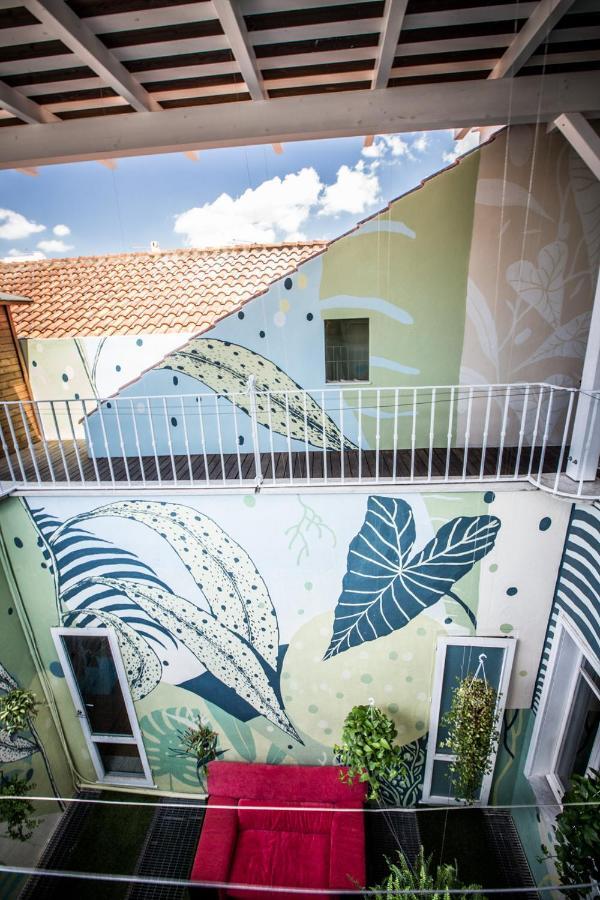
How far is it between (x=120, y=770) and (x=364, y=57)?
23.9ft

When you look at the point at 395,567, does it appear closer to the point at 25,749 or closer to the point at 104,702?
the point at 104,702

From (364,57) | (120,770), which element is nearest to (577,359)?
(364,57)

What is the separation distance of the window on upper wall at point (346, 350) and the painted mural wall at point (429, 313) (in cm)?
9

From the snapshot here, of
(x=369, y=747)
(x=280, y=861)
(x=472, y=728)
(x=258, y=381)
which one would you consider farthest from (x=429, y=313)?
(x=280, y=861)

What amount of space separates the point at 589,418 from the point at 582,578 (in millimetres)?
1298

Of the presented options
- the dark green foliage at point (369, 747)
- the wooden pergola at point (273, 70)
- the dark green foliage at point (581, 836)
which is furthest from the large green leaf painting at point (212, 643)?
the wooden pergola at point (273, 70)

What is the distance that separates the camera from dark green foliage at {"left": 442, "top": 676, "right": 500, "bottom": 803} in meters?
4.24

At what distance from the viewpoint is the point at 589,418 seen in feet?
11.9

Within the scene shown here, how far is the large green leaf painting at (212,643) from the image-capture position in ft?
15.2

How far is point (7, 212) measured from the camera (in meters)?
4.69

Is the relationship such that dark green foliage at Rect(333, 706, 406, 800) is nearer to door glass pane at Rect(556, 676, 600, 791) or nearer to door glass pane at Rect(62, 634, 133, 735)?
door glass pane at Rect(556, 676, 600, 791)

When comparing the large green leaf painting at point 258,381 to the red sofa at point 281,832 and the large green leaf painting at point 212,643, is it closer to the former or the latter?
the large green leaf painting at point 212,643

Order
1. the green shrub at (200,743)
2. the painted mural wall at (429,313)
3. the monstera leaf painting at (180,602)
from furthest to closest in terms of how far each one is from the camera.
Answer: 1. the green shrub at (200,743)
2. the painted mural wall at (429,313)
3. the monstera leaf painting at (180,602)

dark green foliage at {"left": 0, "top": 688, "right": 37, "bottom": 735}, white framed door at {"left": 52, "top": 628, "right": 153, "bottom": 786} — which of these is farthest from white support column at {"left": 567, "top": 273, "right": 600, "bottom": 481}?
dark green foliage at {"left": 0, "top": 688, "right": 37, "bottom": 735}
